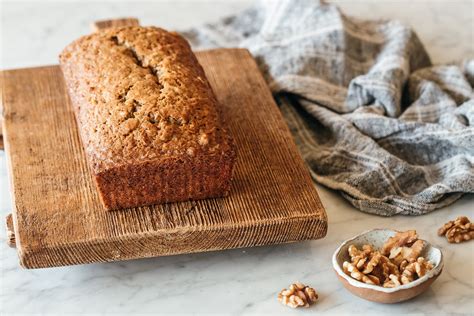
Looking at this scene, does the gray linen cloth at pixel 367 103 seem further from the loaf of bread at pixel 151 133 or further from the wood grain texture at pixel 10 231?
the wood grain texture at pixel 10 231

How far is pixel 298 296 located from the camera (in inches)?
70.5

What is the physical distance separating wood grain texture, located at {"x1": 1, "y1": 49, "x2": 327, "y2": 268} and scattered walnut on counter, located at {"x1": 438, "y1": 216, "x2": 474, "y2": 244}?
316mm

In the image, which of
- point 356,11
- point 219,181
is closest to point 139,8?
point 356,11

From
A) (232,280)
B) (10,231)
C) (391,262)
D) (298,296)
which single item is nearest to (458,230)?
(391,262)

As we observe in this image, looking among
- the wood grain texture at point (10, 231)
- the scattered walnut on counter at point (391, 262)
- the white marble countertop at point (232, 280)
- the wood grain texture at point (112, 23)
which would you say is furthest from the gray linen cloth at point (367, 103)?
the wood grain texture at point (10, 231)

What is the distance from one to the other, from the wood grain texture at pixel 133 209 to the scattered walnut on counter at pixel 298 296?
12cm

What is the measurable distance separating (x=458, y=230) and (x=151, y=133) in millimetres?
756

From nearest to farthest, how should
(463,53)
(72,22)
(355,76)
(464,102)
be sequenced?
1. (464,102)
2. (355,76)
3. (463,53)
4. (72,22)

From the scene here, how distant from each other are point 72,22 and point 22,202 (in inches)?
49.0

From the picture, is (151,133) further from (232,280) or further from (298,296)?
(298,296)

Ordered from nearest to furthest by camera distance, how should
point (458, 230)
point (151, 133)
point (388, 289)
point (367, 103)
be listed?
point (388, 289) → point (151, 133) → point (458, 230) → point (367, 103)

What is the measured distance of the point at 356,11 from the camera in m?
3.05

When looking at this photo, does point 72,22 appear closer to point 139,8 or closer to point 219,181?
point 139,8

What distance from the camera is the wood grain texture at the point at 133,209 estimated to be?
5.93 ft
